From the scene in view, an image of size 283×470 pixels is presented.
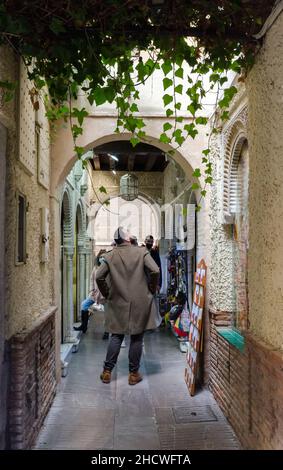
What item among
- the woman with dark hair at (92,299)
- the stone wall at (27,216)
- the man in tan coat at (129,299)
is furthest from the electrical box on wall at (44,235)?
the woman with dark hair at (92,299)

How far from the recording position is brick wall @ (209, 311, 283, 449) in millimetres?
2152

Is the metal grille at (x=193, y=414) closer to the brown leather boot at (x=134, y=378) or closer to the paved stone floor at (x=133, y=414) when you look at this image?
the paved stone floor at (x=133, y=414)

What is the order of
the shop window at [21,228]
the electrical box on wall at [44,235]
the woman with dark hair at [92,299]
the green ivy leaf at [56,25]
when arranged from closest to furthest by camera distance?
1. the green ivy leaf at [56,25]
2. the shop window at [21,228]
3. the electrical box on wall at [44,235]
4. the woman with dark hair at [92,299]

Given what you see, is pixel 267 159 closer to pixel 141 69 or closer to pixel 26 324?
pixel 141 69

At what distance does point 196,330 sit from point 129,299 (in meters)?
0.85

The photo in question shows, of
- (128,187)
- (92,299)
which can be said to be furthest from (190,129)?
(128,187)

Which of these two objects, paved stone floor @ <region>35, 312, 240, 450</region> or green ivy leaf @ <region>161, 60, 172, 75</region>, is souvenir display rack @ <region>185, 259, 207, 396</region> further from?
green ivy leaf @ <region>161, 60, 172, 75</region>

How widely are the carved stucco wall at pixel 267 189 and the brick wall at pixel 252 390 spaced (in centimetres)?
13

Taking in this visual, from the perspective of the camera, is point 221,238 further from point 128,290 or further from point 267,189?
point 267,189

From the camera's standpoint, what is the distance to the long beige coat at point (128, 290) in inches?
183

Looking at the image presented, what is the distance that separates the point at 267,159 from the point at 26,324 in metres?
2.08

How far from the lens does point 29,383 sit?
294cm

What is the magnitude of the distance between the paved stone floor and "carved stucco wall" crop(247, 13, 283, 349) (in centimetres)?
123

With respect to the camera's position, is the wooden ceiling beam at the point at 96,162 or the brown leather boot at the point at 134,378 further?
the wooden ceiling beam at the point at 96,162
